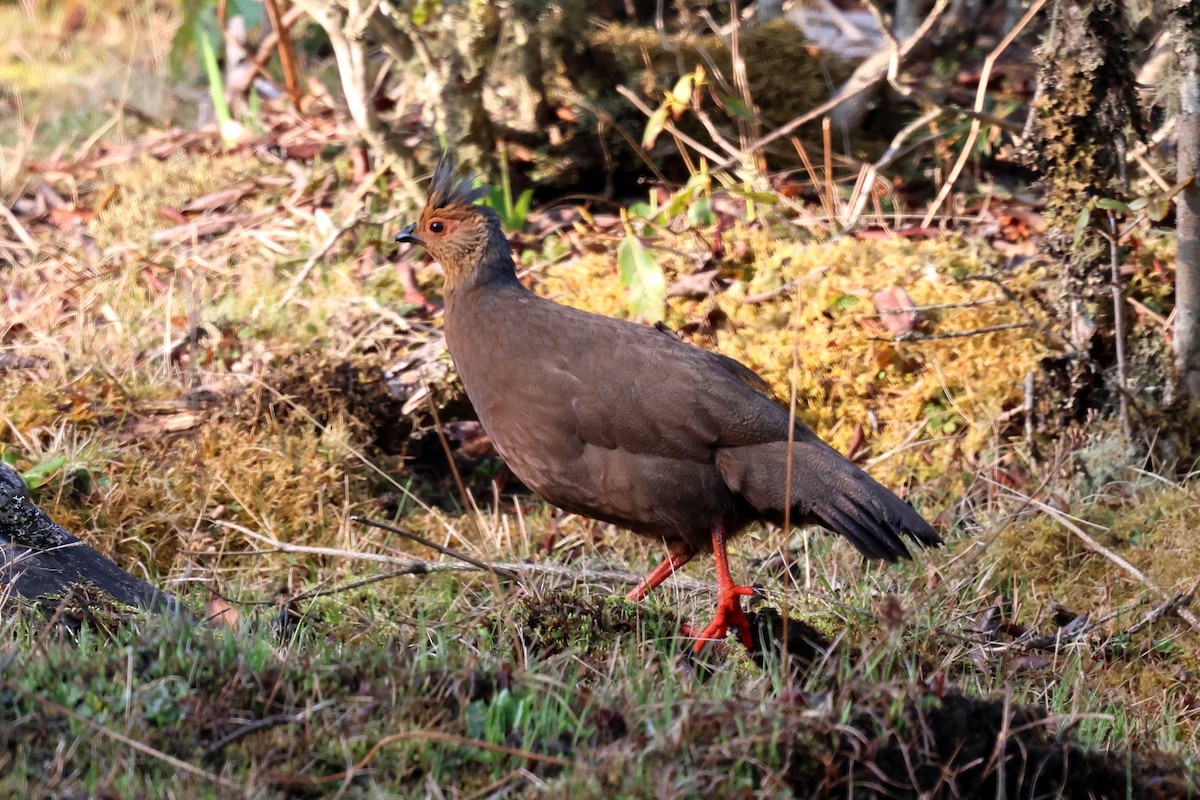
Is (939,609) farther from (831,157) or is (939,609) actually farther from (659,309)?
(831,157)

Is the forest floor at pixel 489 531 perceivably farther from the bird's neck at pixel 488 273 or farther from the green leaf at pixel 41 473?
the bird's neck at pixel 488 273

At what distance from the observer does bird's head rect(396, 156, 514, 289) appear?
4836 millimetres

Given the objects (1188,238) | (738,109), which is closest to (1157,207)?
(1188,238)

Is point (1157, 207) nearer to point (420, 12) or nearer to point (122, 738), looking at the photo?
point (420, 12)

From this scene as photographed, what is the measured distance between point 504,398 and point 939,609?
1.64 metres

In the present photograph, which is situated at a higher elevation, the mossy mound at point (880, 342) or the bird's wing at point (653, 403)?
the bird's wing at point (653, 403)

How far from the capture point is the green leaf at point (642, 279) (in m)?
5.60

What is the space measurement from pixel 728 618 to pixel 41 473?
9.20 ft

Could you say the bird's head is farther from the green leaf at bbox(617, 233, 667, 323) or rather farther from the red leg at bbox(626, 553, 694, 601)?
the red leg at bbox(626, 553, 694, 601)

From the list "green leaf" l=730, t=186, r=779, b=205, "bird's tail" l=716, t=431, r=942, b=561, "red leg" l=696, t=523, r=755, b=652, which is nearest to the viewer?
"red leg" l=696, t=523, r=755, b=652

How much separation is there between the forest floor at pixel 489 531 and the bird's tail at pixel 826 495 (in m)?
0.21

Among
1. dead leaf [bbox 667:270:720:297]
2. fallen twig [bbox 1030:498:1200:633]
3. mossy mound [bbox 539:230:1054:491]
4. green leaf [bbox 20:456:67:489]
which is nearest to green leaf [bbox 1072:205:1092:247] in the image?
mossy mound [bbox 539:230:1054:491]

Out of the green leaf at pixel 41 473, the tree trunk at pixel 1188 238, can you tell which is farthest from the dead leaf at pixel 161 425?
the tree trunk at pixel 1188 238

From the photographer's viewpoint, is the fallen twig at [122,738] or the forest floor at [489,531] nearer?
the fallen twig at [122,738]
